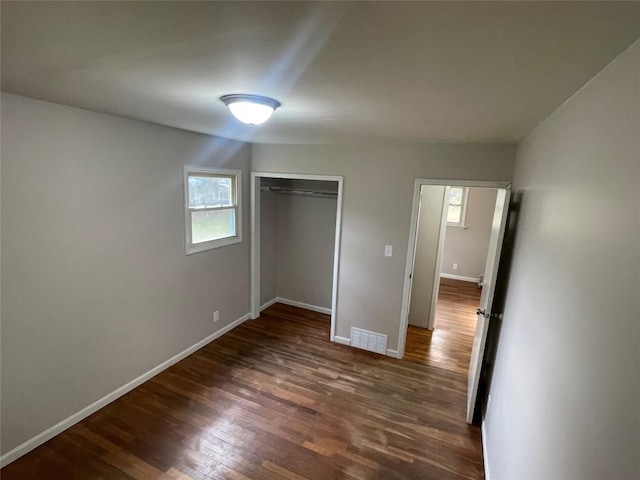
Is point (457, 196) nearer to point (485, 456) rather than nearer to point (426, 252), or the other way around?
point (426, 252)

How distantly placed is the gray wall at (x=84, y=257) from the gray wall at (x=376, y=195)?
1.32 metres

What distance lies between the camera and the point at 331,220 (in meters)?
4.55

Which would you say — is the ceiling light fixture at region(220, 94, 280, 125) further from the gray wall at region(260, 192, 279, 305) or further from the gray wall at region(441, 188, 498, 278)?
the gray wall at region(441, 188, 498, 278)

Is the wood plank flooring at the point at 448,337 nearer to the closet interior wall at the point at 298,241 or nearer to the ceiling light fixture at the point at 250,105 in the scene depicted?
the closet interior wall at the point at 298,241

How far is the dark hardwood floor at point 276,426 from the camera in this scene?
216 cm

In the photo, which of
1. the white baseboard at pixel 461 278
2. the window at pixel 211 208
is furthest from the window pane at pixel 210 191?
the white baseboard at pixel 461 278

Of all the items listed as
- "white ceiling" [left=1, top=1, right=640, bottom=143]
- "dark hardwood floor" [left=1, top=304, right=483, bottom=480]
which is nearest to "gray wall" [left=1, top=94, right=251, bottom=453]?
"dark hardwood floor" [left=1, top=304, right=483, bottom=480]

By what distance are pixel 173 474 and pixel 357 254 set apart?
100 inches

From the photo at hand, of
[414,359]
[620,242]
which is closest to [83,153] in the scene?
[620,242]

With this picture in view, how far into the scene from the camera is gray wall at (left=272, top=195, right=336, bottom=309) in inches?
182

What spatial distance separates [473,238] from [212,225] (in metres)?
5.39

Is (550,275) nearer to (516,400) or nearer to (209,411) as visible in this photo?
(516,400)

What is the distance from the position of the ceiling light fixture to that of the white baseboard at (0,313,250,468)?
2655 millimetres

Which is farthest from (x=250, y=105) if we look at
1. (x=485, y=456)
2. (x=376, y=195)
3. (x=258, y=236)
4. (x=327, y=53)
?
(x=485, y=456)
